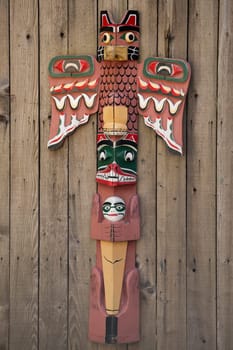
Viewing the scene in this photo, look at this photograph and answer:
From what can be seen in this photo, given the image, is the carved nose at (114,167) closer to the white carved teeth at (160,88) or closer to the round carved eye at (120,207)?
the round carved eye at (120,207)

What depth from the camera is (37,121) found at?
12.7 feet

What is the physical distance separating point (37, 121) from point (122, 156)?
1.91 ft

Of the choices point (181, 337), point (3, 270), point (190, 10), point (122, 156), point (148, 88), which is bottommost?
point (181, 337)

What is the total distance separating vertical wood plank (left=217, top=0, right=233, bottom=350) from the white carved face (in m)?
0.56

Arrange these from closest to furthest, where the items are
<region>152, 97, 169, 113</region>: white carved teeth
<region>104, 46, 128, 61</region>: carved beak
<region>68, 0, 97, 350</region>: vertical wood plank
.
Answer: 1. <region>104, 46, 128, 61</region>: carved beak
2. <region>152, 97, 169, 113</region>: white carved teeth
3. <region>68, 0, 97, 350</region>: vertical wood plank

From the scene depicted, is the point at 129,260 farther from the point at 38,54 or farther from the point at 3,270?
the point at 38,54

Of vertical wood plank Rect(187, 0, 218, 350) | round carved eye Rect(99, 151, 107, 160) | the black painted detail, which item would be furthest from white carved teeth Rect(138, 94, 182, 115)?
the black painted detail

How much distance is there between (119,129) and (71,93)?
0.38m

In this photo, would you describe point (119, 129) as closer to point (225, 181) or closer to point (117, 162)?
point (117, 162)

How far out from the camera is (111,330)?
373 centimetres

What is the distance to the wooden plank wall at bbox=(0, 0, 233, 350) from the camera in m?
3.75

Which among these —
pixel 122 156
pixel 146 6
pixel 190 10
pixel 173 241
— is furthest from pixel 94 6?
pixel 173 241

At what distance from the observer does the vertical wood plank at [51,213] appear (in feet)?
12.6

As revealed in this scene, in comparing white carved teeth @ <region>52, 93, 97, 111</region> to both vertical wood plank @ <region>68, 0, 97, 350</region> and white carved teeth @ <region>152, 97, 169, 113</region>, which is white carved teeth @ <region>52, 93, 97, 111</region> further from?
white carved teeth @ <region>152, 97, 169, 113</region>
